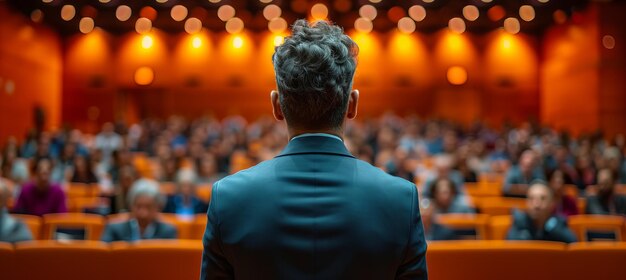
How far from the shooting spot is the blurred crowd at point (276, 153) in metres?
6.67

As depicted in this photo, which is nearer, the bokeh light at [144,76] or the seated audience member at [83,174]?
the seated audience member at [83,174]

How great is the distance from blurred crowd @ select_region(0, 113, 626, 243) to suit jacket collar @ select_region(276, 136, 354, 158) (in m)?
3.73

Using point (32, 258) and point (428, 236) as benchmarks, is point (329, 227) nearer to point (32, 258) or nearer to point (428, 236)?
point (32, 258)

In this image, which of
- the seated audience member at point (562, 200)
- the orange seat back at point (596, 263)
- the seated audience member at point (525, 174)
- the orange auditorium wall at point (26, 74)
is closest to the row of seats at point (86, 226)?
the orange seat back at point (596, 263)

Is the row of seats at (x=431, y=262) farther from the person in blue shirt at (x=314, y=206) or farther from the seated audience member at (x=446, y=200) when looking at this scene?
the seated audience member at (x=446, y=200)

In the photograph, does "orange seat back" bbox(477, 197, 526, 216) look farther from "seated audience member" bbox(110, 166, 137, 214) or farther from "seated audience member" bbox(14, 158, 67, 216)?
"seated audience member" bbox(14, 158, 67, 216)

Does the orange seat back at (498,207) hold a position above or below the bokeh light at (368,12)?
below

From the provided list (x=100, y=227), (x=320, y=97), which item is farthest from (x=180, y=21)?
(x=320, y=97)

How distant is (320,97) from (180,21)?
1928cm

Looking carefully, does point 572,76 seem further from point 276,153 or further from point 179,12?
point 179,12

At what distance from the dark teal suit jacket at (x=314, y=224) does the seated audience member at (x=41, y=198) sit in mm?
5891

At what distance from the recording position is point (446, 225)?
5.29 metres

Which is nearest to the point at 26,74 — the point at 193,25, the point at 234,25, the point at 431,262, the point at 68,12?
the point at 68,12

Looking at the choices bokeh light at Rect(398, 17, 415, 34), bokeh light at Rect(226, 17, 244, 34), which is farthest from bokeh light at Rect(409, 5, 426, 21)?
bokeh light at Rect(226, 17, 244, 34)
